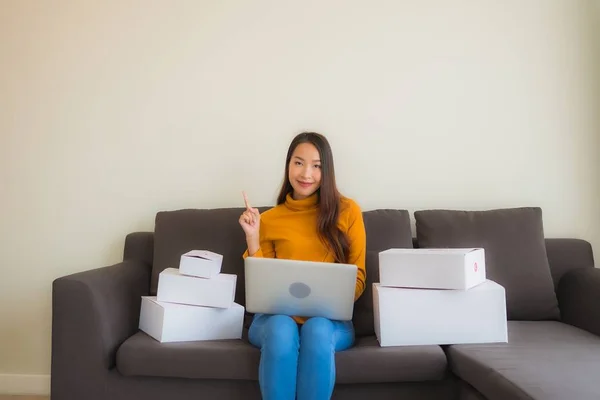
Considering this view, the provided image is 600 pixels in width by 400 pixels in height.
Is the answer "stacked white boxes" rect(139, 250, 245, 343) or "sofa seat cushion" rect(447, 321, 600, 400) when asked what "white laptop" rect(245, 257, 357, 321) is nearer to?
"stacked white boxes" rect(139, 250, 245, 343)

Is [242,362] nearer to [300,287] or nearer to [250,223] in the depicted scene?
[300,287]

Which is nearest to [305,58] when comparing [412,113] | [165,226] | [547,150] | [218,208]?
[412,113]

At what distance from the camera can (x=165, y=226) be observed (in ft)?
6.99

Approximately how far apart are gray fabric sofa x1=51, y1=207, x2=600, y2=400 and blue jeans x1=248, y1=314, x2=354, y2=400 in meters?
0.11

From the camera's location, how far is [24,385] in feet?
7.66

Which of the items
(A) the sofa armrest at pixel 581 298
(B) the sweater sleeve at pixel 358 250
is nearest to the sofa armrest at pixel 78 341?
(B) the sweater sleeve at pixel 358 250

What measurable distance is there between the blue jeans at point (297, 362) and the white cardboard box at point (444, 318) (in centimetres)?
22

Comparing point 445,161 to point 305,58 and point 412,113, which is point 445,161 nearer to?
point 412,113

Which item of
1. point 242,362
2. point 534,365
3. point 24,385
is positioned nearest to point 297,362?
point 242,362

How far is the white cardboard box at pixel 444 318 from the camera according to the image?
5.37 ft

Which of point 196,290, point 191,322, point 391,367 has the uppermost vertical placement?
point 196,290

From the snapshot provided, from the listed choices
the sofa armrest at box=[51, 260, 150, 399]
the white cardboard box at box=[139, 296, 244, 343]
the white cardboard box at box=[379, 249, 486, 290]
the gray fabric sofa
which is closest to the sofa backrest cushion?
the gray fabric sofa

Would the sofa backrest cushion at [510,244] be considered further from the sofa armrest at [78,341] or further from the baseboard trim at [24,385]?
the baseboard trim at [24,385]

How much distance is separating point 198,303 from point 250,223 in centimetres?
34
